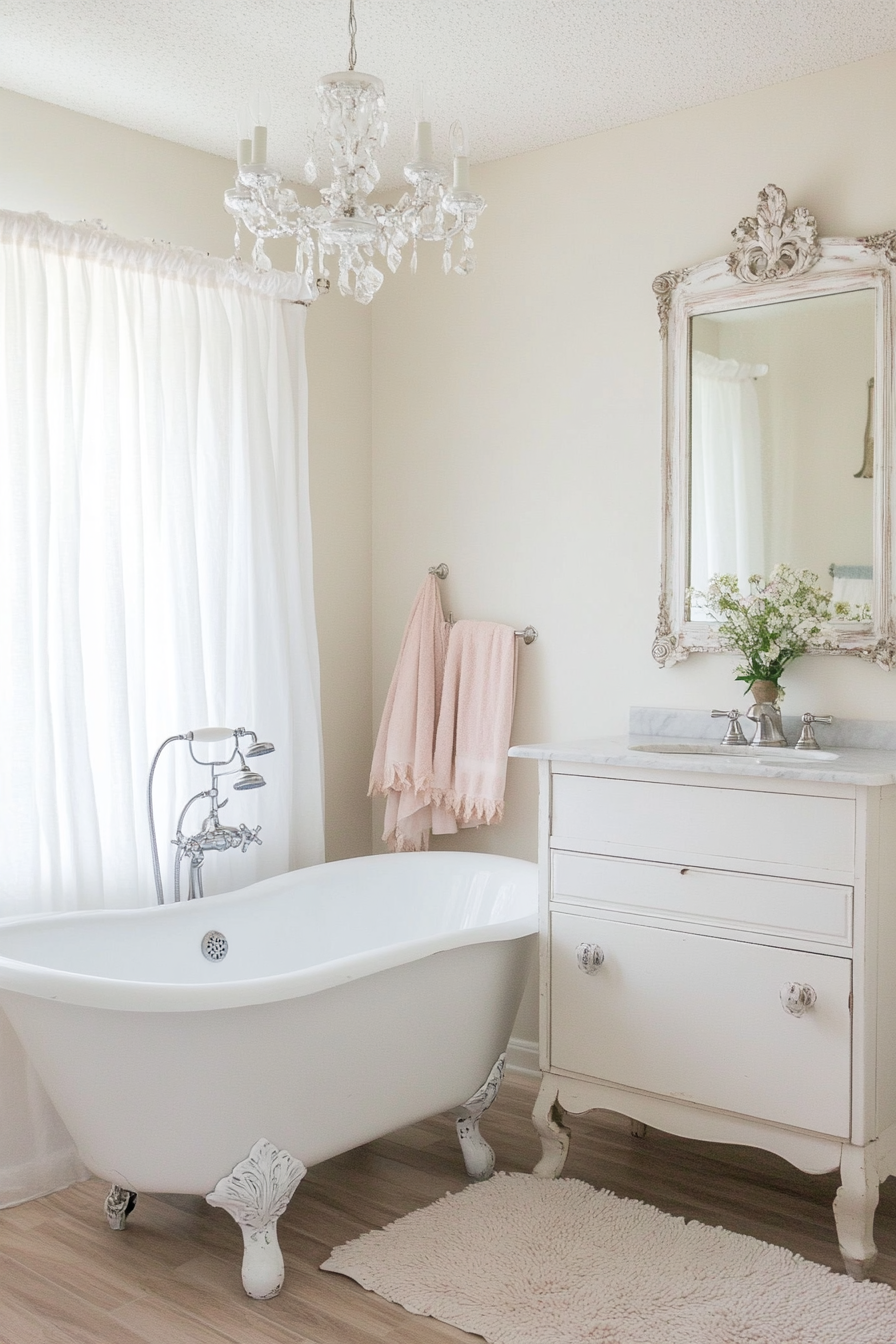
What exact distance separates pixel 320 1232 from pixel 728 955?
105cm

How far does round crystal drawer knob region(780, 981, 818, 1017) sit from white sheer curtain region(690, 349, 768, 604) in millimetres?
1040

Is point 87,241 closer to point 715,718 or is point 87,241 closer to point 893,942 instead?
point 715,718

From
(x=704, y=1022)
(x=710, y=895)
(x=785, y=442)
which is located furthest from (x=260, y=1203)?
(x=785, y=442)

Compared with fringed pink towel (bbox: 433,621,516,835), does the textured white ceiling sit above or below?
above

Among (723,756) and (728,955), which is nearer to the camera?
(728,955)

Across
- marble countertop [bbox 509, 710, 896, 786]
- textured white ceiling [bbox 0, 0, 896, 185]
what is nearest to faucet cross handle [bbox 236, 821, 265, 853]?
marble countertop [bbox 509, 710, 896, 786]

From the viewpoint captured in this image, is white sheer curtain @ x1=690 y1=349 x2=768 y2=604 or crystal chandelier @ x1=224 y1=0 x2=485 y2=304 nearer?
crystal chandelier @ x1=224 y1=0 x2=485 y2=304

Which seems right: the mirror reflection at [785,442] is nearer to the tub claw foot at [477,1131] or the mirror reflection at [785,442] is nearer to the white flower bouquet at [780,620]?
the white flower bouquet at [780,620]

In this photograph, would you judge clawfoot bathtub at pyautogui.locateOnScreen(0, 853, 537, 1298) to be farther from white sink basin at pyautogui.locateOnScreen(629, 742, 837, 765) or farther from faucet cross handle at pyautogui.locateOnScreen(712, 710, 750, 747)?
faucet cross handle at pyautogui.locateOnScreen(712, 710, 750, 747)

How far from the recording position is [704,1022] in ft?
8.20

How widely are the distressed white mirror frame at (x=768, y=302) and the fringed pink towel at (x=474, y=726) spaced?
1.65ft

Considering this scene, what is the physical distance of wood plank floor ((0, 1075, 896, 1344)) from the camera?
87.4 inches

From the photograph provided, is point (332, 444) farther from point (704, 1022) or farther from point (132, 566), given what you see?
point (704, 1022)

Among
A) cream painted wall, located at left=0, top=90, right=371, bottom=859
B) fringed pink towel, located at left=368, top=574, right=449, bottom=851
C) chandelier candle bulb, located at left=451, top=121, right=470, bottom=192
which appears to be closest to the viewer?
chandelier candle bulb, located at left=451, top=121, right=470, bottom=192
